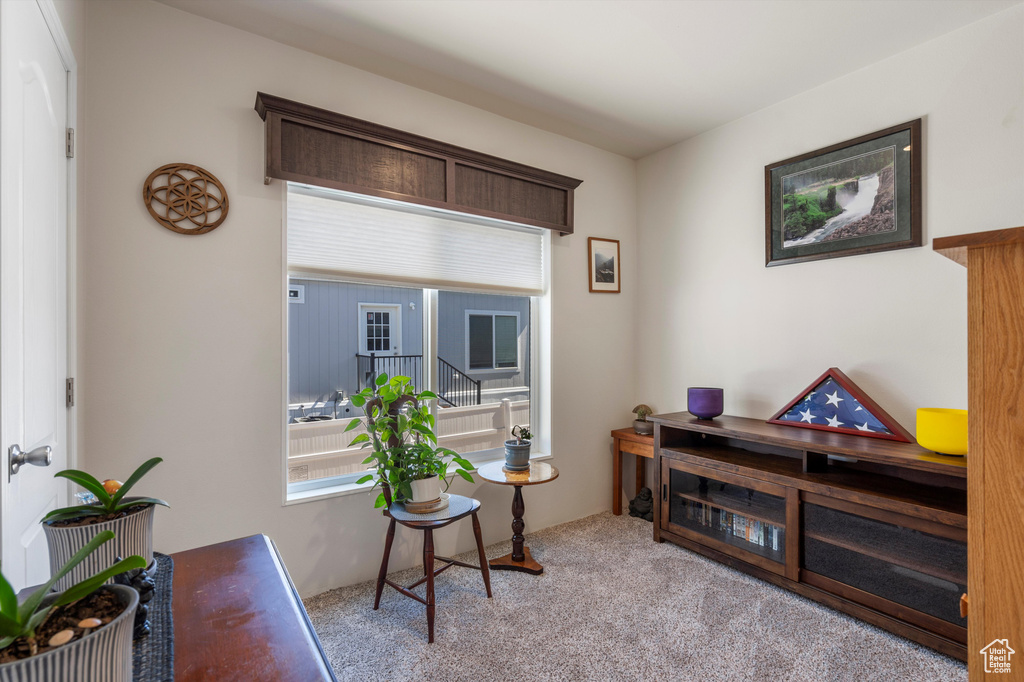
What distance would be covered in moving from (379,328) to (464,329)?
551 mm

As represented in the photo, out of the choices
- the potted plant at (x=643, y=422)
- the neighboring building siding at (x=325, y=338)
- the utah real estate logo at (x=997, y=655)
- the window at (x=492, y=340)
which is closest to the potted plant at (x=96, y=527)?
the utah real estate logo at (x=997, y=655)

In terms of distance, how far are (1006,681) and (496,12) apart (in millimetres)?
2562

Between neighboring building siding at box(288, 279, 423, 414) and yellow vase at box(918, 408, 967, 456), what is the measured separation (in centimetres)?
259

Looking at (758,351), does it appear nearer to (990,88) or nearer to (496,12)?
(990,88)

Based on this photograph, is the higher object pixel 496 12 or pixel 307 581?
pixel 496 12

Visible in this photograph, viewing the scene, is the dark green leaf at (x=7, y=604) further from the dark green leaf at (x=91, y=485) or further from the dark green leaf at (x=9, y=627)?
the dark green leaf at (x=91, y=485)

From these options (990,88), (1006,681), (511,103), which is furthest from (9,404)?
(990,88)

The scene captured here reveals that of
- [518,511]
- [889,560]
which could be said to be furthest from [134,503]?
[889,560]

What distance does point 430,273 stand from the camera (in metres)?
2.85

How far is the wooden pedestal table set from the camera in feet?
8.64

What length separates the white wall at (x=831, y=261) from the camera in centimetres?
221

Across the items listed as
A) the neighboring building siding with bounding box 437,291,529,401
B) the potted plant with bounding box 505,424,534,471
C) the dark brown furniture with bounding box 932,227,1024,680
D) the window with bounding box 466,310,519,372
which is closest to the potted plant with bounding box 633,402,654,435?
the neighboring building siding with bounding box 437,291,529,401

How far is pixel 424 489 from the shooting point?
221 cm

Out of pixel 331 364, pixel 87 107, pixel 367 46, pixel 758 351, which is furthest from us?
pixel 758 351
